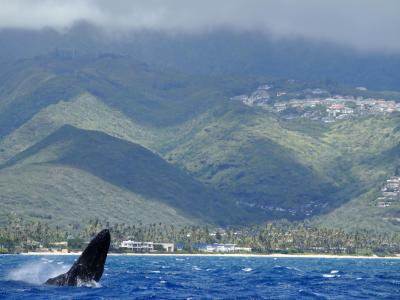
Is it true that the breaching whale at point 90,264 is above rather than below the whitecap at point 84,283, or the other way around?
above

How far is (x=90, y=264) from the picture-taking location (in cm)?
8281

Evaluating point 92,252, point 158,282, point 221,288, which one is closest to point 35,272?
point 158,282

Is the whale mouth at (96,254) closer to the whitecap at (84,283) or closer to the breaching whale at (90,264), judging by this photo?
the breaching whale at (90,264)

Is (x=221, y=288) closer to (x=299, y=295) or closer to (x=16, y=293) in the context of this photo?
(x=299, y=295)

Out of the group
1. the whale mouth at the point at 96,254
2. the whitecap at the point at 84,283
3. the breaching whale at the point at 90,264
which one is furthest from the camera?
the whitecap at the point at 84,283

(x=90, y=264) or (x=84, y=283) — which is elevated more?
(x=90, y=264)

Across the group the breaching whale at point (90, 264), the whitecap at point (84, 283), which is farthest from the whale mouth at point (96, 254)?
the whitecap at point (84, 283)

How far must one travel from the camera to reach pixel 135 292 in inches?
3716

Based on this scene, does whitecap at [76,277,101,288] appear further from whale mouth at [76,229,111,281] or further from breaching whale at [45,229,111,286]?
whale mouth at [76,229,111,281]

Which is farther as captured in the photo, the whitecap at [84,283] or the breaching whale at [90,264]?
the whitecap at [84,283]

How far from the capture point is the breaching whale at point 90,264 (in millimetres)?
79562

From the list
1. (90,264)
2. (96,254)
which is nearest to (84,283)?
(90,264)

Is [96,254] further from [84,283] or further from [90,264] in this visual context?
[84,283]

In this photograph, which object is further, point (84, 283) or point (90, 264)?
point (84, 283)
